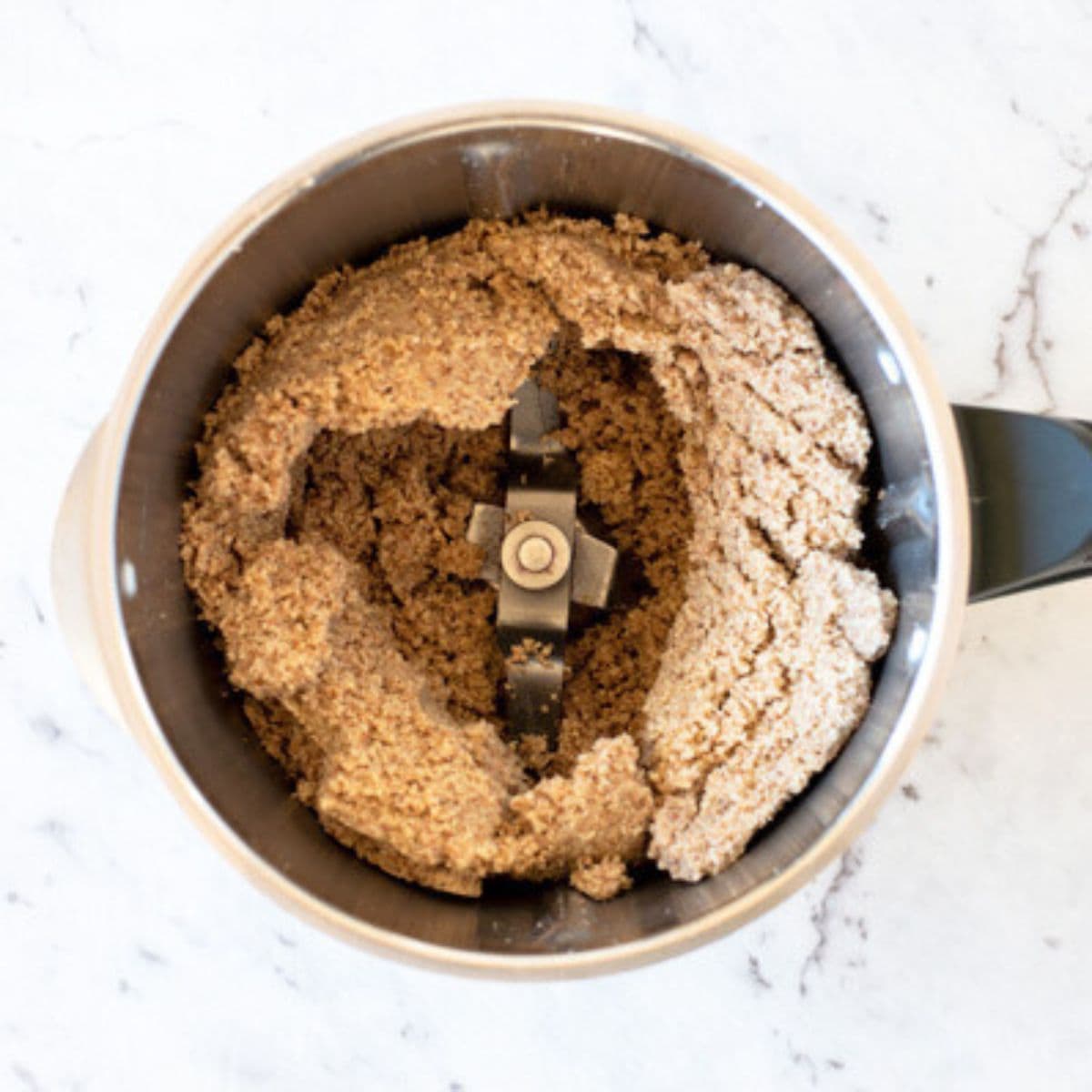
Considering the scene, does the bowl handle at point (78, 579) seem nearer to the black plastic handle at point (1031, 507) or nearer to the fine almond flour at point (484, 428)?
the fine almond flour at point (484, 428)

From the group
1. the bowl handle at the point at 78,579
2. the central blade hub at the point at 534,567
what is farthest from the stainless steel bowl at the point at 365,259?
the central blade hub at the point at 534,567

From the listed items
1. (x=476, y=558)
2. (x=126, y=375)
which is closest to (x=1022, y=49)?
(x=476, y=558)

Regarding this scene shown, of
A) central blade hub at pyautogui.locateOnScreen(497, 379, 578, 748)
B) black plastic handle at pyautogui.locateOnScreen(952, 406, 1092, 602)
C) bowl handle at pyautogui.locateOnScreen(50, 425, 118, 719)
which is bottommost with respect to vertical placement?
bowl handle at pyautogui.locateOnScreen(50, 425, 118, 719)

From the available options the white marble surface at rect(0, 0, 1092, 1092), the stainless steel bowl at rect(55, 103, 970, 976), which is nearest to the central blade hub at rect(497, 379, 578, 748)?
the stainless steel bowl at rect(55, 103, 970, 976)

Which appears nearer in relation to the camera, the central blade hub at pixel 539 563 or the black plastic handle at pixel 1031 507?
the black plastic handle at pixel 1031 507

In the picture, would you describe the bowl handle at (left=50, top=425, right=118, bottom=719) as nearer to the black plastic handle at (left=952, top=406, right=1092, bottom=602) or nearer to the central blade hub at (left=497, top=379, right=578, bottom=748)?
the central blade hub at (left=497, top=379, right=578, bottom=748)

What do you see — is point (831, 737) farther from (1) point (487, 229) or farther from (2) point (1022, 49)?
(2) point (1022, 49)

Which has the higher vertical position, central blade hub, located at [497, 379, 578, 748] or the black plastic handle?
the black plastic handle
